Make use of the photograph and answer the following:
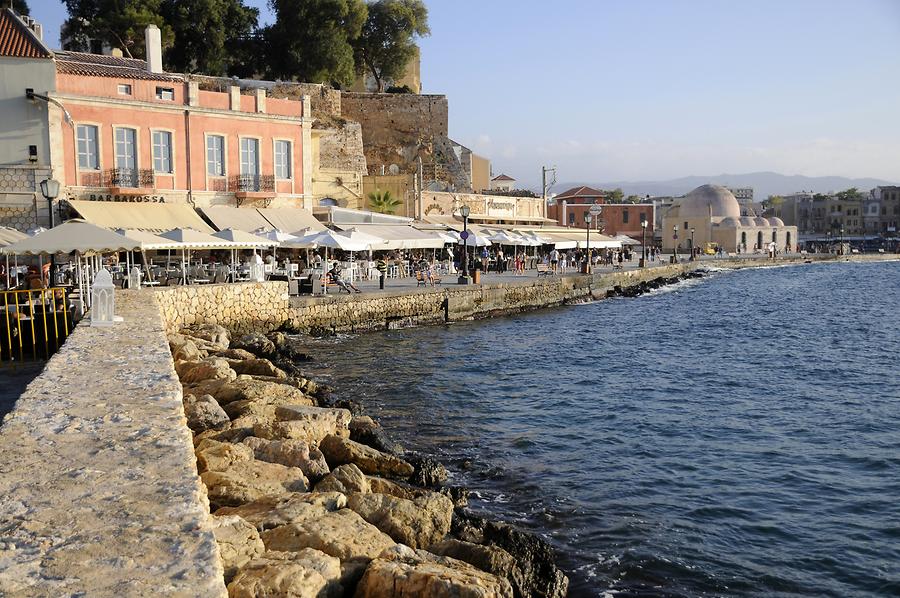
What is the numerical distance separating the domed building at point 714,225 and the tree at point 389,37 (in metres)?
38.0

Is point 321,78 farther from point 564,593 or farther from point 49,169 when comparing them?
point 564,593

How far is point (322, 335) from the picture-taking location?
2180cm

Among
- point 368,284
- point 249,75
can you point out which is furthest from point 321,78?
point 368,284

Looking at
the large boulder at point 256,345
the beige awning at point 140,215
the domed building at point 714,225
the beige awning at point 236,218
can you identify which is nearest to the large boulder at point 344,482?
the large boulder at point 256,345

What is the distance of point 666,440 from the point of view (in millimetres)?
11656

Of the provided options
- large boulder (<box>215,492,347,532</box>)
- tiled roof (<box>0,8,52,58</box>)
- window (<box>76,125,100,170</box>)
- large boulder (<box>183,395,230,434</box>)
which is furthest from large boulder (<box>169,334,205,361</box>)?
tiled roof (<box>0,8,52,58</box>)

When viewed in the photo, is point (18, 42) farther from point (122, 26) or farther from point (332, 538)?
point (332, 538)

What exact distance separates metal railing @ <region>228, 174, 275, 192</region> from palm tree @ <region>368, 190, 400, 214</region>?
1137 centimetres

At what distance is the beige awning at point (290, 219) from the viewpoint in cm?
2819

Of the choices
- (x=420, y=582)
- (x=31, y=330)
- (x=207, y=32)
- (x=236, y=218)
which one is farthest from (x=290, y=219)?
(x=420, y=582)

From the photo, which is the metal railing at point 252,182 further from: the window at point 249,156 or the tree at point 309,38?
the tree at point 309,38

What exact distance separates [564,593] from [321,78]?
45511mm

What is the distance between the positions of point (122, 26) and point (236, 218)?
62.7 feet

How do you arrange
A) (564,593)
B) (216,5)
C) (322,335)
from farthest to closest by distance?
(216,5)
(322,335)
(564,593)
